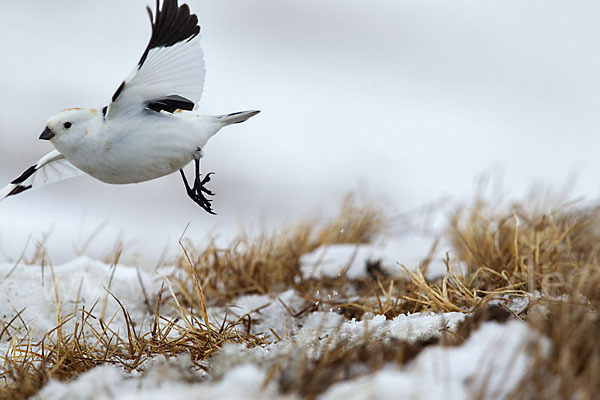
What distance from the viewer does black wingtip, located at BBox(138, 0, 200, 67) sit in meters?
1.58

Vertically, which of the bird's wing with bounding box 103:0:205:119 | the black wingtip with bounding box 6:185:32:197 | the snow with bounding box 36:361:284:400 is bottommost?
the snow with bounding box 36:361:284:400

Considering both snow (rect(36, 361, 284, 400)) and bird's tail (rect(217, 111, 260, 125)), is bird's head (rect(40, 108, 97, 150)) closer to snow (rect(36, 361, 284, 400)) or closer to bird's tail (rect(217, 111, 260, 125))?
bird's tail (rect(217, 111, 260, 125))

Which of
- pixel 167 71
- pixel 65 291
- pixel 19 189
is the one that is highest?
pixel 167 71

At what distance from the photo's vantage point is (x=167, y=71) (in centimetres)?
168

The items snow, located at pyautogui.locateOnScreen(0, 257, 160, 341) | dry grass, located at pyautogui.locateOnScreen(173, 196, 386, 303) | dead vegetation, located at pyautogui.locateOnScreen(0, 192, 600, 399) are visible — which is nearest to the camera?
dead vegetation, located at pyautogui.locateOnScreen(0, 192, 600, 399)

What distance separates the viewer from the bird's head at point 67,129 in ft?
5.36

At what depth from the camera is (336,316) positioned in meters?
2.38

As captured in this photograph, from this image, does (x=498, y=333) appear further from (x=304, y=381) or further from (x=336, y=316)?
(x=336, y=316)

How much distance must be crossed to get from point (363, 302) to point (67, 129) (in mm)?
1322

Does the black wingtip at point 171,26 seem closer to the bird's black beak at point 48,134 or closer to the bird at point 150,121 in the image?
the bird at point 150,121

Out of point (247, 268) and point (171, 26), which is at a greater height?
point (171, 26)

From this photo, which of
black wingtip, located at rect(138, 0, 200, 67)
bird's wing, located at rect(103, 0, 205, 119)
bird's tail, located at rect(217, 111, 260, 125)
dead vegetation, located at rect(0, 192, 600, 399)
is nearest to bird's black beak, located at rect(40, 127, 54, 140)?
bird's wing, located at rect(103, 0, 205, 119)

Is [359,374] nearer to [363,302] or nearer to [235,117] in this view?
[235,117]

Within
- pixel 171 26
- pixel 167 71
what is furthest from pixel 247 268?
pixel 171 26
